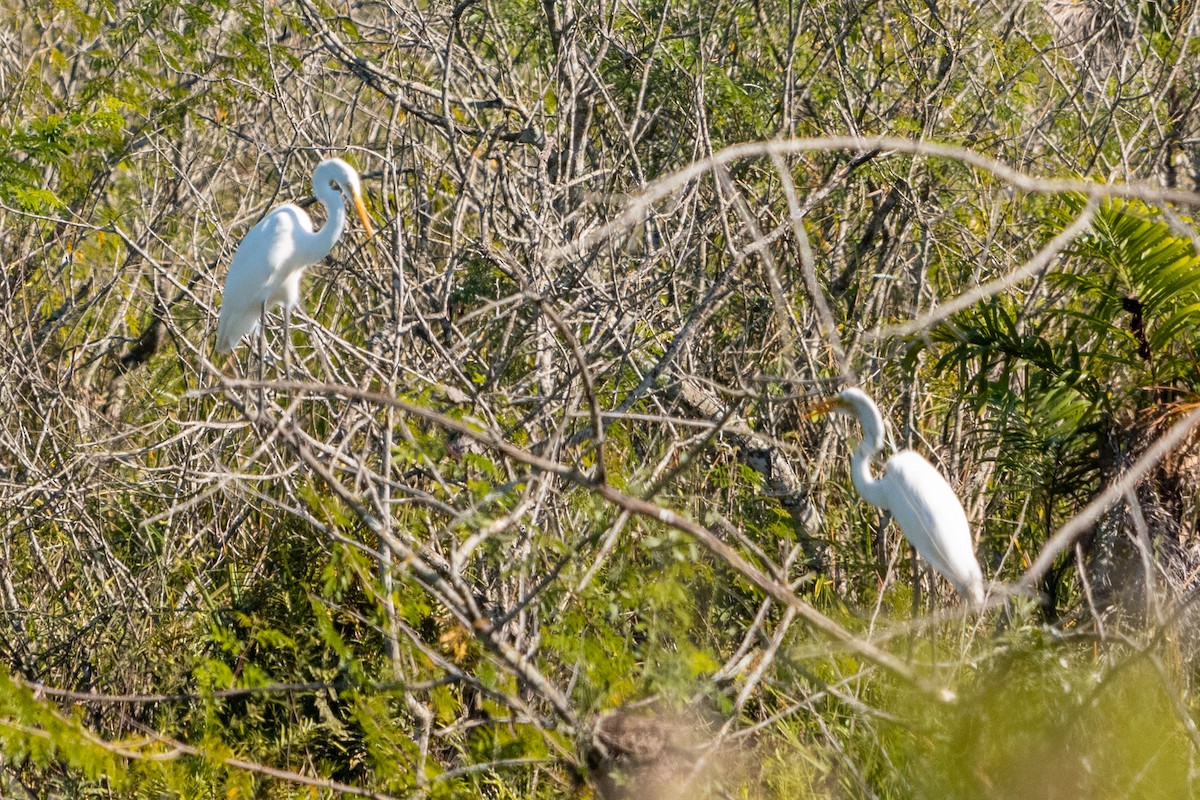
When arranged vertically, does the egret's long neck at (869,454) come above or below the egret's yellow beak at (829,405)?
below

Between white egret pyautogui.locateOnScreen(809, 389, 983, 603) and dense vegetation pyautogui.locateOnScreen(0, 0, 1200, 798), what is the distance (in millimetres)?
131

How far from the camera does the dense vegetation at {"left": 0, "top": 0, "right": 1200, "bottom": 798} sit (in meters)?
2.83

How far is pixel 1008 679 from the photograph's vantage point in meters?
2.58

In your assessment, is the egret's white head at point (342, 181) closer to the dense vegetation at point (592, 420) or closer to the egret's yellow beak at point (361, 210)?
the egret's yellow beak at point (361, 210)

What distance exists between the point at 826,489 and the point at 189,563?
8.72 ft

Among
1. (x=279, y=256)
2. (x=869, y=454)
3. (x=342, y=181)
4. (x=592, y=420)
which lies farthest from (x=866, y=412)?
(x=279, y=256)

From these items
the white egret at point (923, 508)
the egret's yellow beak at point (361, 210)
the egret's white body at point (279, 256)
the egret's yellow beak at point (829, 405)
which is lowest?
the white egret at point (923, 508)

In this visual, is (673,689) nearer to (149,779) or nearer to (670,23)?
(149,779)

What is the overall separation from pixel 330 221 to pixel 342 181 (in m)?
0.21

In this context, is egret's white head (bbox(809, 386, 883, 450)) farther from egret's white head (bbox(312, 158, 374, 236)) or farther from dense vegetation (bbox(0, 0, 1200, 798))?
egret's white head (bbox(312, 158, 374, 236))

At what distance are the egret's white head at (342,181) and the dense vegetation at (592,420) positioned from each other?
0.13 m

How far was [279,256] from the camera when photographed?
402 cm

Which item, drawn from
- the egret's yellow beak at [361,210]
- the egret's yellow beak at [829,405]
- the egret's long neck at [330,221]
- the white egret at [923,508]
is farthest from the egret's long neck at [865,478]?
the egret's long neck at [330,221]

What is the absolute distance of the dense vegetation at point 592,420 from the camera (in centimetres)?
283
